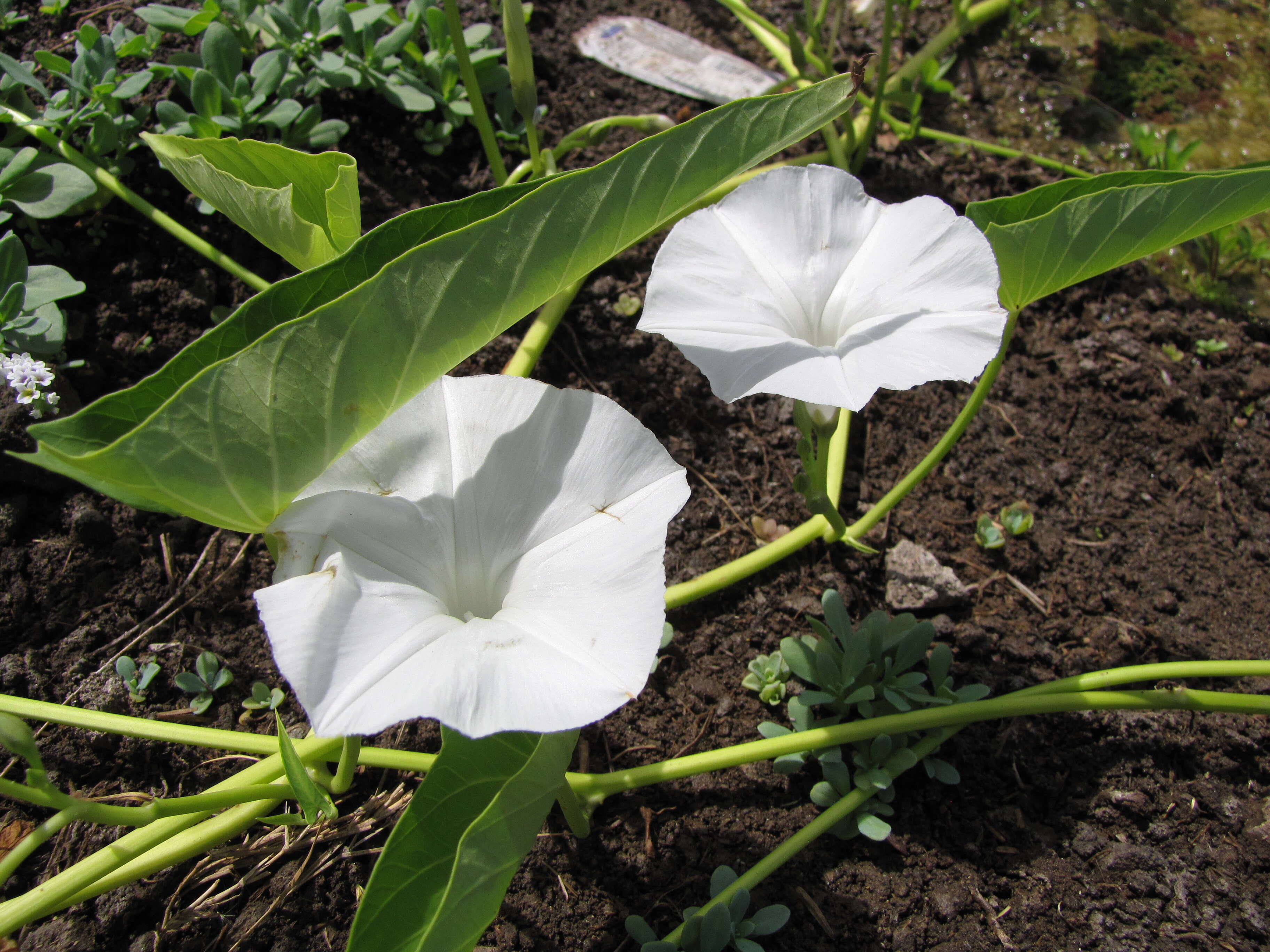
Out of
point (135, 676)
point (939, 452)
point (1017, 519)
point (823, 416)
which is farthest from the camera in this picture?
point (1017, 519)

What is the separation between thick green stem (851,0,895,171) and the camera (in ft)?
7.13

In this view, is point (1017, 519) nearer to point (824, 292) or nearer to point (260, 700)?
point (824, 292)

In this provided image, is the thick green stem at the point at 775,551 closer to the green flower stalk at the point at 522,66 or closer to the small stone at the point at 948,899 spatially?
the small stone at the point at 948,899

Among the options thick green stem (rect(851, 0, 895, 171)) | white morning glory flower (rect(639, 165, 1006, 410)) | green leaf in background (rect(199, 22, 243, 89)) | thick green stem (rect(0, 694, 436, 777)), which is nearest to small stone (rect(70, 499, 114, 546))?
thick green stem (rect(0, 694, 436, 777))

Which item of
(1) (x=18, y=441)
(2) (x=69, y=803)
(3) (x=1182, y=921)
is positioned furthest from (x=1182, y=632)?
(1) (x=18, y=441)

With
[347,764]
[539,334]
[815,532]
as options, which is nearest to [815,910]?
[815,532]

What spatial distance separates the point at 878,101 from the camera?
2316 mm

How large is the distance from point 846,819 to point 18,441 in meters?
1.88

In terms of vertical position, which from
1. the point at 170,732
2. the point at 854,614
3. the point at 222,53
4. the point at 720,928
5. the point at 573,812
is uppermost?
the point at 222,53

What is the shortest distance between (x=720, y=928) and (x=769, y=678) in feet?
1.67

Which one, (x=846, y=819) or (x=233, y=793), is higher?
(x=233, y=793)

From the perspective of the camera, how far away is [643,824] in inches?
59.5

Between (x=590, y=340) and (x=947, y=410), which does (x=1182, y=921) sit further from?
(x=590, y=340)

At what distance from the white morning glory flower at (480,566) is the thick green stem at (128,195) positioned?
1.06 meters
